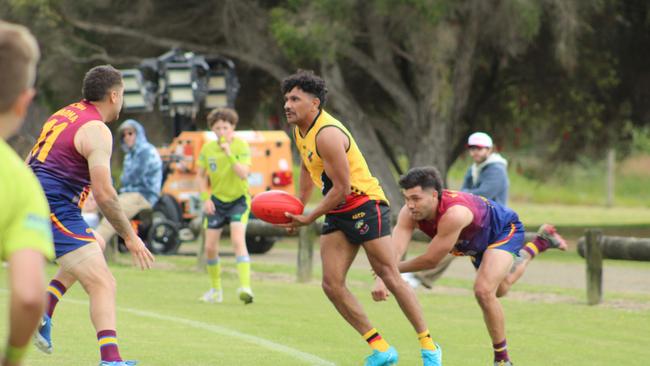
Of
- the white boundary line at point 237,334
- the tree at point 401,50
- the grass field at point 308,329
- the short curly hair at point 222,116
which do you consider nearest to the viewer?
the white boundary line at point 237,334

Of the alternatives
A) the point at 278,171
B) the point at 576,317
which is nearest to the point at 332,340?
the point at 576,317

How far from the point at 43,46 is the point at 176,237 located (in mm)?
9689

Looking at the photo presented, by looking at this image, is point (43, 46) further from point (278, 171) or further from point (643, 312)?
point (643, 312)

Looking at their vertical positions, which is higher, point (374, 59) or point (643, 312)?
point (374, 59)

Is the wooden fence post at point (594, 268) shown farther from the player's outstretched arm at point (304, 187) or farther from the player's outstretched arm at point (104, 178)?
the player's outstretched arm at point (104, 178)

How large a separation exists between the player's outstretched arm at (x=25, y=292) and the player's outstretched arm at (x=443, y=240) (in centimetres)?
473

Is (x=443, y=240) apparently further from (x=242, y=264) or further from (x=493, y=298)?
(x=242, y=264)

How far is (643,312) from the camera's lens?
1330 centimetres

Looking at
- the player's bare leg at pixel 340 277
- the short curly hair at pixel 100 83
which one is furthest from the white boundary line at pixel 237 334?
the short curly hair at pixel 100 83

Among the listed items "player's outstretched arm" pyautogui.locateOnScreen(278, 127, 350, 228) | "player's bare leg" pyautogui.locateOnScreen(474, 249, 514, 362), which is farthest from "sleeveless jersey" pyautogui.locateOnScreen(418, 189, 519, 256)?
"player's outstretched arm" pyautogui.locateOnScreen(278, 127, 350, 228)

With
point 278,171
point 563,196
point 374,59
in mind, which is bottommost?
point 563,196

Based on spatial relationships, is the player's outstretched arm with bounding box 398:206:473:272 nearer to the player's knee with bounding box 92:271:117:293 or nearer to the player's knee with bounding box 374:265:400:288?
the player's knee with bounding box 374:265:400:288

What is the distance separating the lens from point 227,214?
13.7 metres

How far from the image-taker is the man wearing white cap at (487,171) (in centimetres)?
1349
